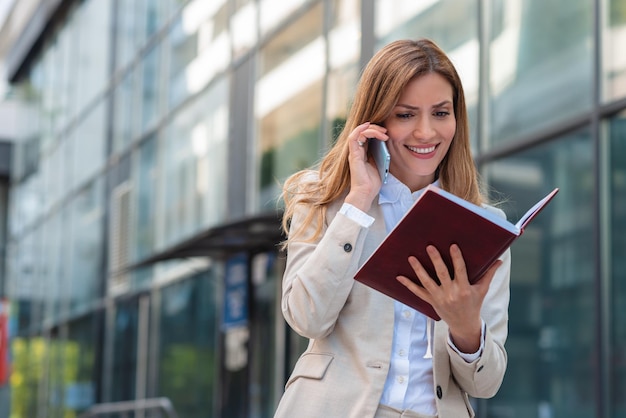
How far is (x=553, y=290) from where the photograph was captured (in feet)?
24.8

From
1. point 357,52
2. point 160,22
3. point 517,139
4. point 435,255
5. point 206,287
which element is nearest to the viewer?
point 435,255

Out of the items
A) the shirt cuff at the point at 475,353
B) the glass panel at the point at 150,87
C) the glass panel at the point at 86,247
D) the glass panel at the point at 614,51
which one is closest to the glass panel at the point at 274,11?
the glass panel at the point at 150,87

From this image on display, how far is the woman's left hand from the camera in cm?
233

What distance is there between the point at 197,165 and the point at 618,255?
8.38 m

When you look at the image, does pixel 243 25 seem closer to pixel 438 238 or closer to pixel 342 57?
pixel 342 57

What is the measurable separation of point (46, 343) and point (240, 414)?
40.2 feet

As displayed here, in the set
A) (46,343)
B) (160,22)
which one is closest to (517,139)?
(160,22)

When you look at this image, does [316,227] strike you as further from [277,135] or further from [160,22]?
[160,22]

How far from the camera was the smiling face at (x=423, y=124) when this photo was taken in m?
2.61

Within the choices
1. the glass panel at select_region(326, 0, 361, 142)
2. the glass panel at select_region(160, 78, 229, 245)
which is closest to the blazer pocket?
the glass panel at select_region(326, 0, 361, 142)

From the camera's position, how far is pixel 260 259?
491 inches

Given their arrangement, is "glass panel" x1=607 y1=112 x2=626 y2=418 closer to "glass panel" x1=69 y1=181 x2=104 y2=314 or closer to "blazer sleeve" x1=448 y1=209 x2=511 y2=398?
"blazer sleeve" x1=448 y1=209 x2=511 y2=398

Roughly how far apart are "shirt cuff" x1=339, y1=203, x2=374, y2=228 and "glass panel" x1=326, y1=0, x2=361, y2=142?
25.2 feet

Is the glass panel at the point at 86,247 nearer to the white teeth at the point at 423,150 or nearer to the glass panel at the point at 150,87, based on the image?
the glass panel at the point at 150,87
